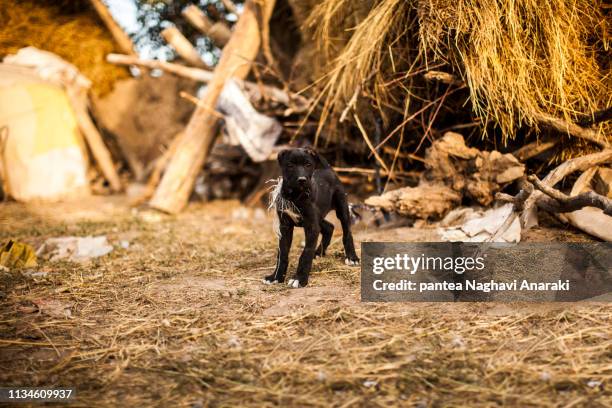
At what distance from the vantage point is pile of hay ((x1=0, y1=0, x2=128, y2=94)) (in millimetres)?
7121

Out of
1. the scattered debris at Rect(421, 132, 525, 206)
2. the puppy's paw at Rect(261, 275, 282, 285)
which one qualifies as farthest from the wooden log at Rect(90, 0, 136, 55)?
the puppy's paw at Rect(261, 275, 282, 285)

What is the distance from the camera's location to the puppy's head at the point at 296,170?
115 inches

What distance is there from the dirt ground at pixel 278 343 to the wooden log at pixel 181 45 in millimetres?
3769

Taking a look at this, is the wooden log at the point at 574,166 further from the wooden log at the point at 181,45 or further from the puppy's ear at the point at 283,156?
the wooden log at the point at 181,45

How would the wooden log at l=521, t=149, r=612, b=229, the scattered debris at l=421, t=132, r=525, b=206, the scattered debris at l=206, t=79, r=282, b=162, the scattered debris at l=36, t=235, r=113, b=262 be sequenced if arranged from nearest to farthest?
the wooden log at l=521, t=149, r=612, b=229, the scattered debris at l=421, t=132, r=525, b=206, the scattered debris at l=36, t=235, r=113, b=262, the scattered debris at l=206, t=79, r=282, b=162

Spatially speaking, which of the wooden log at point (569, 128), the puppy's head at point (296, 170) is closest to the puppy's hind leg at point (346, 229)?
the puppy's head at point (296, 170)

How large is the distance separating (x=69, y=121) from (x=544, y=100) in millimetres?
6315

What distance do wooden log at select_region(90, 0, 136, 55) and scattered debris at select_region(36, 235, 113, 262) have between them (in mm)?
3835

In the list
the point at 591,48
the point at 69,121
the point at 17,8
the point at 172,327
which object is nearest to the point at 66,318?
the point at 172,327

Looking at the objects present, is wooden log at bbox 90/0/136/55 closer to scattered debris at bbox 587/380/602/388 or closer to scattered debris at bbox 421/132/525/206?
scattered debris at bbox 421/132/525/206

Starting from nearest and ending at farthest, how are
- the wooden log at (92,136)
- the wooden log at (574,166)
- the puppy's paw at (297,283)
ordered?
the puppy's paw at (297,283), the wooden log at (574,166), the wooden log at (92,136)

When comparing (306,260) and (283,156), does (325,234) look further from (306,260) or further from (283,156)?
(283,156)

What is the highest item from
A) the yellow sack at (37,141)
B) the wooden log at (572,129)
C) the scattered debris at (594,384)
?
the wooden log at (572,129)

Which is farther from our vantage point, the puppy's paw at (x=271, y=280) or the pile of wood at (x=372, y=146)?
the pile of wood at (x=372, y=146)
